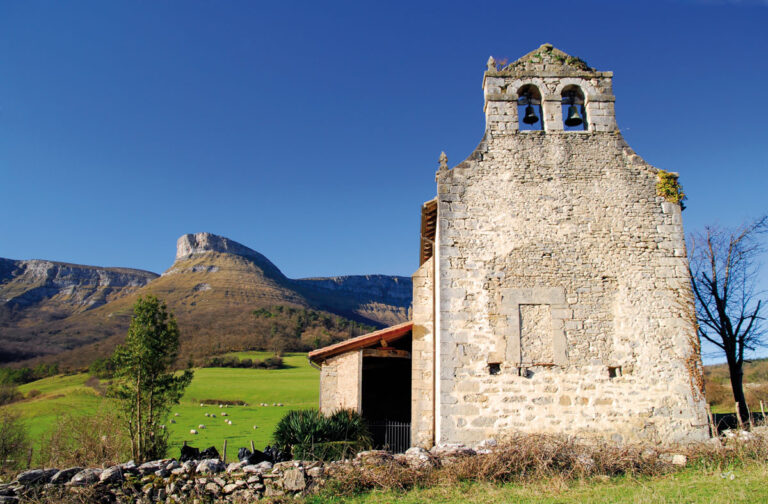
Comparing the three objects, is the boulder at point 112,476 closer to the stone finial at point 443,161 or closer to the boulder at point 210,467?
the boulder at point 210,467

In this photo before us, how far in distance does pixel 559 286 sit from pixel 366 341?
5.22 metres

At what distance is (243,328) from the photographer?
82500 millimetres

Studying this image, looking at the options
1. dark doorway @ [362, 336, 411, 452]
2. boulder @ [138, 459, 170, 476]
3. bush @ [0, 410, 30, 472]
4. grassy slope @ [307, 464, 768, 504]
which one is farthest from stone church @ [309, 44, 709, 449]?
bush @ [0, 410, 30, 472]

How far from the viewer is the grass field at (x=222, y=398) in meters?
20.4

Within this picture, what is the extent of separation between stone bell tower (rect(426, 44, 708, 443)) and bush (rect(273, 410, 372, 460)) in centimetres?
185

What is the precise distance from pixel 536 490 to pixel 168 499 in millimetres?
6025

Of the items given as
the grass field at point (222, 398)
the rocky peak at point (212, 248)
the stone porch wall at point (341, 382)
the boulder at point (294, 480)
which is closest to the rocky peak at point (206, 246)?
the rocky peak at point (212, 248)

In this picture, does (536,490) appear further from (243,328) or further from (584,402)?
(243,328)

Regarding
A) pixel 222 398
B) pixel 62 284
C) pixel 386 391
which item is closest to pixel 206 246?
pixel 62 284

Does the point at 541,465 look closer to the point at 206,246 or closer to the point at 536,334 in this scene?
the point at 536,334

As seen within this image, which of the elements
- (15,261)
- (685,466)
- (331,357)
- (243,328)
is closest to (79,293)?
(15,261)

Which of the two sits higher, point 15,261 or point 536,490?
point 15,261

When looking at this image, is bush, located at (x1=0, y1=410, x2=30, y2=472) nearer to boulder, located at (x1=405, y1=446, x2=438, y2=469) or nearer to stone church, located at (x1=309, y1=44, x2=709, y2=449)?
stone church, located at (x1=309, y1=44, x2=709, y2=449)

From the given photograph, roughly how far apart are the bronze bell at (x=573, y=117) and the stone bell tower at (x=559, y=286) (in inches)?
2.1
